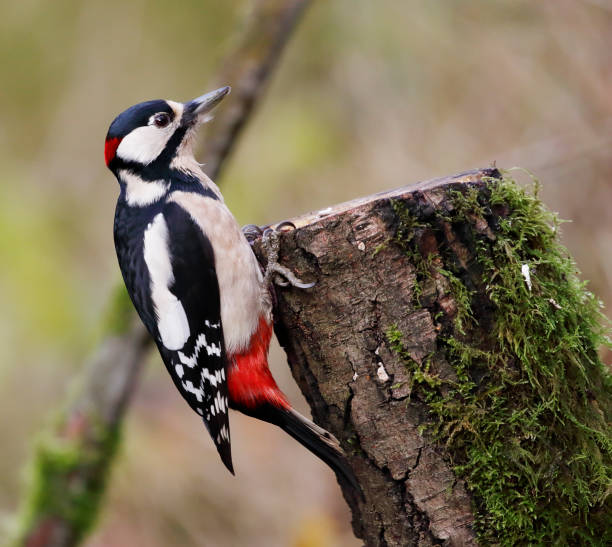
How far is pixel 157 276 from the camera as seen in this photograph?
2873mm

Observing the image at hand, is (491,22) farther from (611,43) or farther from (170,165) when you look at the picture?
(170,165)

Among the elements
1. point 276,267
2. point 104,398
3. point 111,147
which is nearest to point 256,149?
point 104,398

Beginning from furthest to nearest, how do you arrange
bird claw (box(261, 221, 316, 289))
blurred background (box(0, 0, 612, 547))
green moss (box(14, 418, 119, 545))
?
blurred background (box(0, 0, 612, 547)) < green moss (box(14, 418, 119, 545)) < bird claw (box(261, 221, 316, 289))

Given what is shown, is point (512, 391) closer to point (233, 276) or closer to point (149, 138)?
point (233, 276)

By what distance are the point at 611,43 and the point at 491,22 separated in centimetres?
90

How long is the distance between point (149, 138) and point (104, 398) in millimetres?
1961

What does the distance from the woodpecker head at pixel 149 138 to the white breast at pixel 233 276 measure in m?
0.38

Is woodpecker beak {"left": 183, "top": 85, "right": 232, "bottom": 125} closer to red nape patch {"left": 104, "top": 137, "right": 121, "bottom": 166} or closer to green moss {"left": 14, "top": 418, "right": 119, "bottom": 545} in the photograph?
red nape patch {"left": 104, "top": 137, "right": 121, "bottom": 166}

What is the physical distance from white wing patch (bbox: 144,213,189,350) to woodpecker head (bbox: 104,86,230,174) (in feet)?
1.56

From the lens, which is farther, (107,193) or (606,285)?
(107,193)

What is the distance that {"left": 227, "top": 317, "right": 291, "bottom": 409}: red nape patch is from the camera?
9.12 ft

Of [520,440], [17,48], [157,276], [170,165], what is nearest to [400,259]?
[520,440]

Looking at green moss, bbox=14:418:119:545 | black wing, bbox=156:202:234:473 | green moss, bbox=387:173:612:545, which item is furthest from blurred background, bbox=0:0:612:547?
green moss, bbox=387:173:612:545

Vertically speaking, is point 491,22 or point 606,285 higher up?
point 491,22
